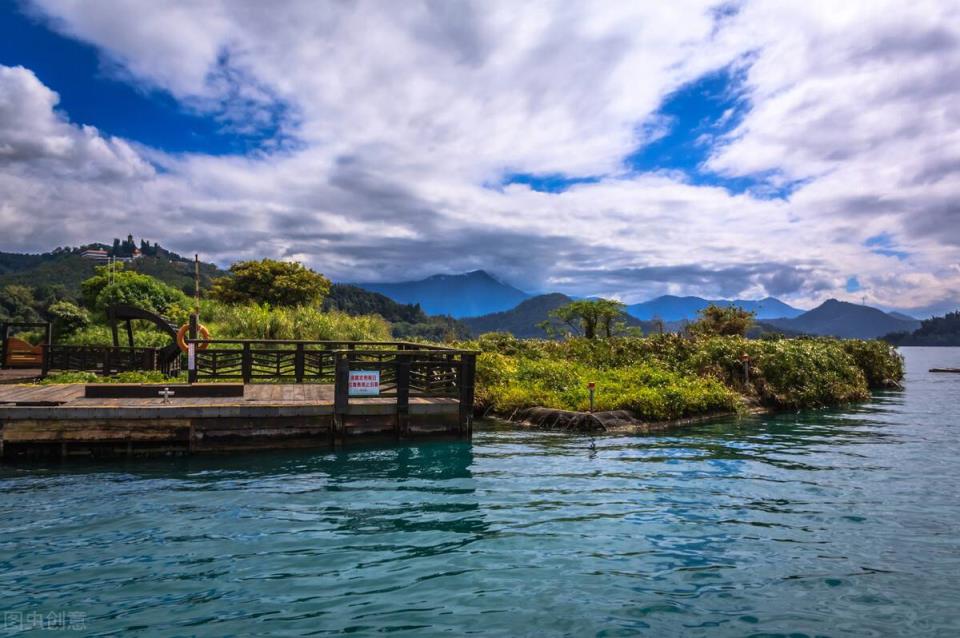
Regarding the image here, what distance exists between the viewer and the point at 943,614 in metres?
6.26

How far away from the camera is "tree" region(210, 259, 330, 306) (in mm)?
48188

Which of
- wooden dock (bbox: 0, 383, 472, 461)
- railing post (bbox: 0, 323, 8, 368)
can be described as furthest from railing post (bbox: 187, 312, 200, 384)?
railing post (bbox: 0, 323, 8, 368)

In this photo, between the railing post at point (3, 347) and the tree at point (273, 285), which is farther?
the tree at point (273, 285)

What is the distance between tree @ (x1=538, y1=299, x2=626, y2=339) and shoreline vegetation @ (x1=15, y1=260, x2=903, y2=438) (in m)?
0.08

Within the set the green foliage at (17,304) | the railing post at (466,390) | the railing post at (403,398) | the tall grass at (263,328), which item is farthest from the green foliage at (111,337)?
the green foliage at (17,304)

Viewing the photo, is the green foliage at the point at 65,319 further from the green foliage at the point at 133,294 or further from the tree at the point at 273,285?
the tree at the point at 273,285

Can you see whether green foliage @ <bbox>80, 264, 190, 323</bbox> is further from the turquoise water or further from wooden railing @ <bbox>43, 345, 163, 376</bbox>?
the turquoise water

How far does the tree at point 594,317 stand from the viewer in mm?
43344

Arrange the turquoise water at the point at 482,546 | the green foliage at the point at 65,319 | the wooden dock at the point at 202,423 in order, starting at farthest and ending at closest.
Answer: the green foliage at the point at 65,319, the wooden dock at the point at 202,423, the turquoise water at the point at 482,546

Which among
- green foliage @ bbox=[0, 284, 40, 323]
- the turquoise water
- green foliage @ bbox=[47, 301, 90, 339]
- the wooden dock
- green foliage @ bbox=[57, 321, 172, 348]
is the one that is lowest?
the turquoise water

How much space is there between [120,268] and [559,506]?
54.7 metres

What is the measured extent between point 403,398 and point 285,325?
18.1 metres

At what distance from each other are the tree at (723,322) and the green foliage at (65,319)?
133 ft

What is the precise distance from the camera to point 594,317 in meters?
43.7
